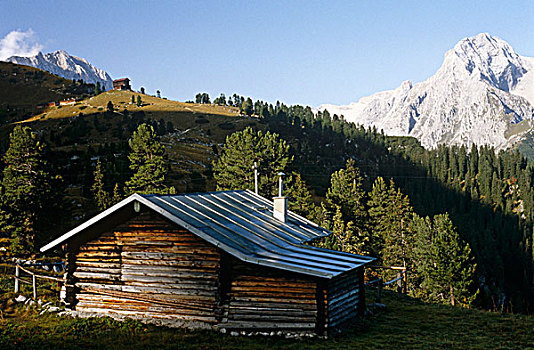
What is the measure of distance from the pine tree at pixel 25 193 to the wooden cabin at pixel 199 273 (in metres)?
26.7

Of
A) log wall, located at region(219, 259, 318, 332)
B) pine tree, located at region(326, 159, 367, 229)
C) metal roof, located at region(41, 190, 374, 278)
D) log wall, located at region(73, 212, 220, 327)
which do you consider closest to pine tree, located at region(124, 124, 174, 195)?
pine tree, located at region(326, 159, 367, 229)

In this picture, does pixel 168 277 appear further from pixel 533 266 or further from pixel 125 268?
pixel 533 266

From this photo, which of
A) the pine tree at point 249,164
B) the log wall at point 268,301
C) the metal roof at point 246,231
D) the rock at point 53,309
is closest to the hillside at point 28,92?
the pine tree at point 249,164

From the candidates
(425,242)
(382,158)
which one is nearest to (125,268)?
(425,242)

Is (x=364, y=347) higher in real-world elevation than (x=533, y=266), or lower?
higher

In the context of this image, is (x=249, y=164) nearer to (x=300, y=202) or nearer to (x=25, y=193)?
(x=300, y=202)

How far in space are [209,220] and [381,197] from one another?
174 ft

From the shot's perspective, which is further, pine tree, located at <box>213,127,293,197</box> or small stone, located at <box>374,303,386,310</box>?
pine tree, located at <box>213,127,293,197</box>

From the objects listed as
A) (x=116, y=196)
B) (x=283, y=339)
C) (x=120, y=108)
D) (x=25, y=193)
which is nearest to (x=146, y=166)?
(x=116, y=196)

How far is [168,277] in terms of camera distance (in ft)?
60.8

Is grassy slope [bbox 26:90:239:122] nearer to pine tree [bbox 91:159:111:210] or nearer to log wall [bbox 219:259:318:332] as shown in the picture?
pine tree [bbox 91:159:111:210]

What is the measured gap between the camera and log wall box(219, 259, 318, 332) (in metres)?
16.7

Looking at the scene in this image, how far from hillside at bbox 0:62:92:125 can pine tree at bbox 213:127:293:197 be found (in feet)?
412

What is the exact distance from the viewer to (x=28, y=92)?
184250mm
